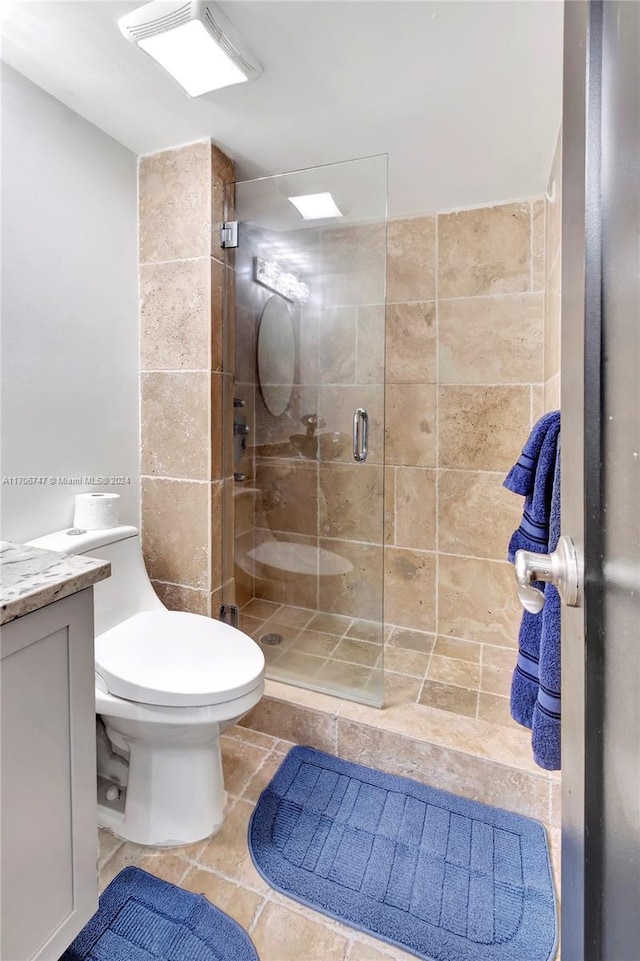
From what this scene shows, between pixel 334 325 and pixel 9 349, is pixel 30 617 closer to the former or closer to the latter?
pixel 9 349

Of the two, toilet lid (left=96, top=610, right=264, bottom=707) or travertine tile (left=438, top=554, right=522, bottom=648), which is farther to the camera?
travertine tile (left=438, top=554, right=522, bottom=648)

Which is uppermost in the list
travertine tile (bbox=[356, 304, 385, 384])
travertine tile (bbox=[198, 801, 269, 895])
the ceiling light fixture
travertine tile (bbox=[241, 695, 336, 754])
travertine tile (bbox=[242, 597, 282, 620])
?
the ceiling light fixture

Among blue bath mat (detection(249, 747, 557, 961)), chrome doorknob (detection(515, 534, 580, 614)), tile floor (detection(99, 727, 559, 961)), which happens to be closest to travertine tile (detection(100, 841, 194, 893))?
tile floor (detection(99, 727, 559, 961))

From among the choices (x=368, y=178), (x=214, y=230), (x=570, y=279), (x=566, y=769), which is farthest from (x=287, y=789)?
(x=368, y=178)

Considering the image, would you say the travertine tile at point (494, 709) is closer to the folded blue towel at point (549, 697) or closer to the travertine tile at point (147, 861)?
the folded blue towel at point (549, 697)

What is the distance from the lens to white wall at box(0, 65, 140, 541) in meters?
1.32

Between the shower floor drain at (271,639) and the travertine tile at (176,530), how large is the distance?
394mm

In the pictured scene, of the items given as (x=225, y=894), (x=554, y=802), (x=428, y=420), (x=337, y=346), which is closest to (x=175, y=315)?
(x=337, y=346)

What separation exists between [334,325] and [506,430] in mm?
939

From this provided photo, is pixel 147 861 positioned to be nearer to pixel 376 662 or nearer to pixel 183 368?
pixel 376 662

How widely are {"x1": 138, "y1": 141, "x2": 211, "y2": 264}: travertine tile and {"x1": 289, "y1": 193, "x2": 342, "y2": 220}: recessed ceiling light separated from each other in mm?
348

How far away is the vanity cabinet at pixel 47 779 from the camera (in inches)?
29.3

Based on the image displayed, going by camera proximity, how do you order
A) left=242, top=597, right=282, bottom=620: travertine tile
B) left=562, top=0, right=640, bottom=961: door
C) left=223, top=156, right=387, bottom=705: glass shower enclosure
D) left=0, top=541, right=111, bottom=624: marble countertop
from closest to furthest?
left=562, top=0, right=640, bottom=961: door < left=0, top=541, right=111, bottom=624: marble countertop < left=223, top=156, right=387, bottom=705: glass shower enclosure < left=242, top=597, right=282, bottom=620: travertine tile

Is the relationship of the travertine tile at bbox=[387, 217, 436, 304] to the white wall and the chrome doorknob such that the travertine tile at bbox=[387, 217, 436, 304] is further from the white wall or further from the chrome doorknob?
the chrome doorknob
